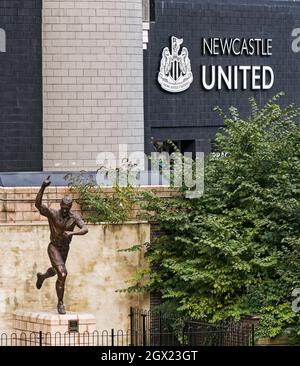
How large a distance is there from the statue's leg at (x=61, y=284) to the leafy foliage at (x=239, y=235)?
270 centimetres

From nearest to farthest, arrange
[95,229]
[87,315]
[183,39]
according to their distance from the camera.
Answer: [87,315] < [95,229] < [183,39]

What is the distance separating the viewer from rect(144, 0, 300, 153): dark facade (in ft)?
163

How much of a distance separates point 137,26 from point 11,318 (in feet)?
36.5

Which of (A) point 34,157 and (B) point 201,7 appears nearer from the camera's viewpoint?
(A) point 34,157

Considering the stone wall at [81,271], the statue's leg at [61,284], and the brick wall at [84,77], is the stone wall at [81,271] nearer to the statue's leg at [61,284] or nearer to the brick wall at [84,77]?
the statue's leg at [61,284]

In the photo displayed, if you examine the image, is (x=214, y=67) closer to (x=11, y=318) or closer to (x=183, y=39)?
(x=183, y=39)

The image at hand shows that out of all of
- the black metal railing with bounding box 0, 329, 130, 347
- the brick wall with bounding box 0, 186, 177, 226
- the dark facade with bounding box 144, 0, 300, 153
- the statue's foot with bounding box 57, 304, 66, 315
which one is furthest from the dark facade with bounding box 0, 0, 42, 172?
the statue's foot with bounding box 57, 304, 66, 315

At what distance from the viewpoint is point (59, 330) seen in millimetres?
34594

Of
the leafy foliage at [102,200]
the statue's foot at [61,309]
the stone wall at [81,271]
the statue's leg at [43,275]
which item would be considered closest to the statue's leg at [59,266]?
the statue's foot at [61,309]

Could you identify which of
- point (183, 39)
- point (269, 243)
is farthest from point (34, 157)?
point (269, 243)

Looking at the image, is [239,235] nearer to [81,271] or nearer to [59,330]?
[81,271]

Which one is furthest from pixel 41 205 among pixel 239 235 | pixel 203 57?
pixel 203 57

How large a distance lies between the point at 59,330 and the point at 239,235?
14.7 feet

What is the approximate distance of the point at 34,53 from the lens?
4491 cm
